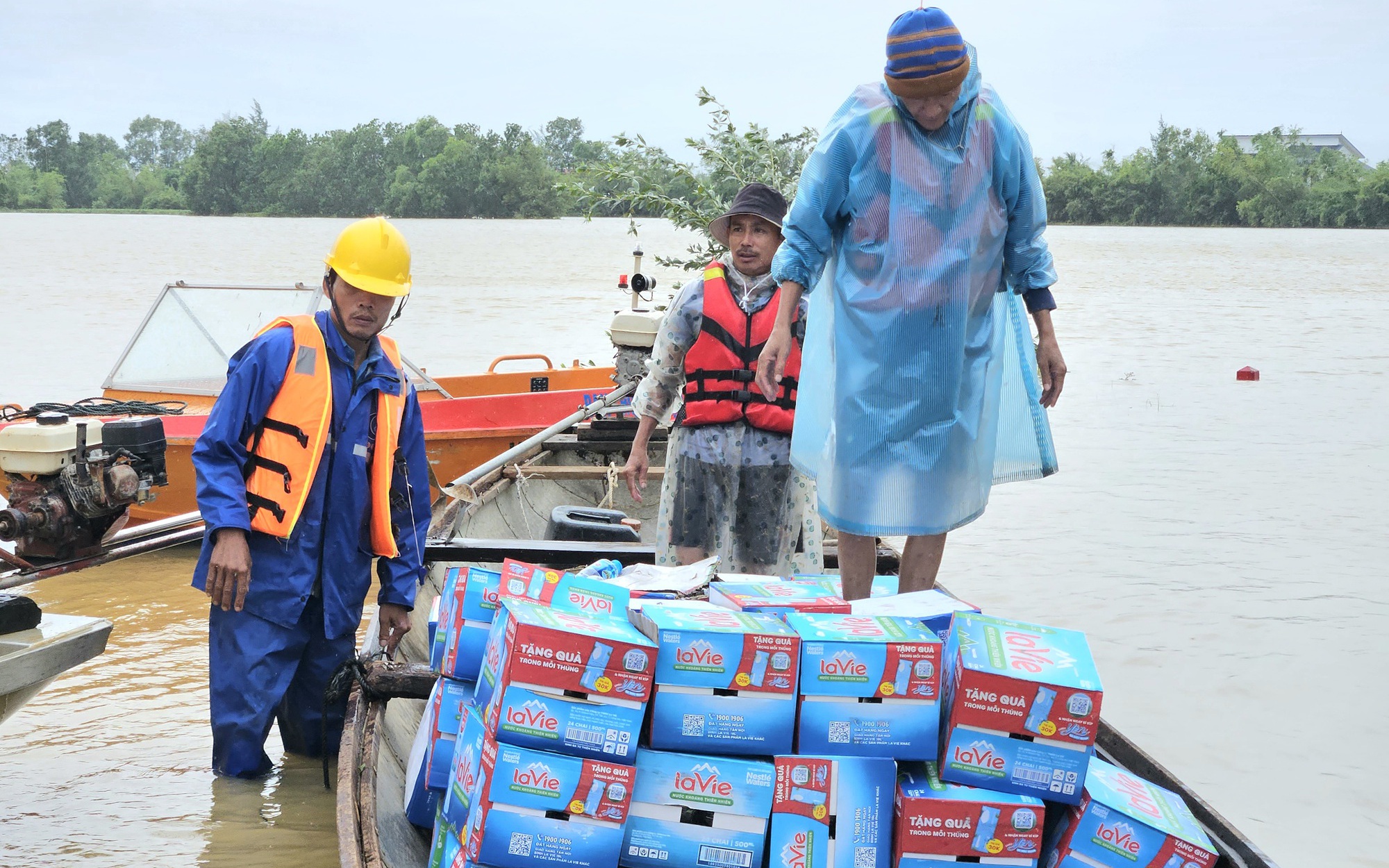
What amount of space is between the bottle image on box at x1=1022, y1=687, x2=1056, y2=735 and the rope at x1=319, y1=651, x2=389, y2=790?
1869 millimetres

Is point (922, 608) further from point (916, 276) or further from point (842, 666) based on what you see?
point (916, 276)

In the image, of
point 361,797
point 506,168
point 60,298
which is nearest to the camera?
point 361,797

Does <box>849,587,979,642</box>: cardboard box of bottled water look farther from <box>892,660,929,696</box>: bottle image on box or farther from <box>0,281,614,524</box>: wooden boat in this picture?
<box>0,281,614,524</box>: wooden boat

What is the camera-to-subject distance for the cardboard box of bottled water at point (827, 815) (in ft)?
7.62

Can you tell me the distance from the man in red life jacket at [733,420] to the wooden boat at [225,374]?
14.5 ft

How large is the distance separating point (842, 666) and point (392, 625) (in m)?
1.91

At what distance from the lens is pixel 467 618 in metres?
2.90

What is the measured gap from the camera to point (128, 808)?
4.52m

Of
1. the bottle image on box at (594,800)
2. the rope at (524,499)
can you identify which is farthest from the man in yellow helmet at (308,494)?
the rope at (524,499)

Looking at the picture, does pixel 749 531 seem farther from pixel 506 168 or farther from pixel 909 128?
pixel 506 168

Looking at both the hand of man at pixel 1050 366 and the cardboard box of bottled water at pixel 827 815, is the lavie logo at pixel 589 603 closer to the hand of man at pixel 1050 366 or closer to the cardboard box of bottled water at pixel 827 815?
the cardboard box of bottled water at pixel 827 815

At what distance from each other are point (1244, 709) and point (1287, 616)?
2.29 meters

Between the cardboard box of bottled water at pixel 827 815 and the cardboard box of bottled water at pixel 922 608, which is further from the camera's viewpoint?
the cardboard box of bottled water at pixel 922 608

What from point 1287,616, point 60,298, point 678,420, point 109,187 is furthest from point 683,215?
point 109,187
